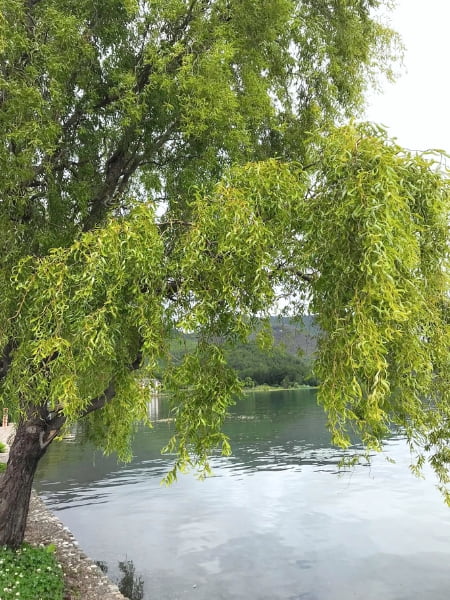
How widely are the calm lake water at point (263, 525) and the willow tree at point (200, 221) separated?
5093mm

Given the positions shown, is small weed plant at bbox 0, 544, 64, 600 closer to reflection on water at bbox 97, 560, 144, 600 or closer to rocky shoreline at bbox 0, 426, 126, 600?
rocky shoreline at bbox 0, 426, 126, 600

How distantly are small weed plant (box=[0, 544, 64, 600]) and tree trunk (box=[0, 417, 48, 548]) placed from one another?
0.31 metres

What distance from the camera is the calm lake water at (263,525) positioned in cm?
1155

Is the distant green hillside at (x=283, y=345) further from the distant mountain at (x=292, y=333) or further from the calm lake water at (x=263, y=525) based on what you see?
the calm lake water at (x=263, y=525)

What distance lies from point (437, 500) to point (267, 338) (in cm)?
1664

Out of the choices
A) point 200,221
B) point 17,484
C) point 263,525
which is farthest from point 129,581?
point 200,221

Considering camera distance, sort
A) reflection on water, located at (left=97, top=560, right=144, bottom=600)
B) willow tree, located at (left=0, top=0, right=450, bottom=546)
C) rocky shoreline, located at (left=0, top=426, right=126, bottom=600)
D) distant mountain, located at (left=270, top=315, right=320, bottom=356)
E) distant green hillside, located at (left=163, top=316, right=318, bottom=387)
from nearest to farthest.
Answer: willow tree, located at (left=0, top=0, right=450, bottom=546), distant green hillside, located at (left=163, top=316, right=318, bottom=387), distant mountain, located at (left=270, top=315, right=320, bottom=356), rocky shoreline, located at (left=0, top=426, right=126, bottom=600), reflection on water, located at (left=97, top=560, right=144, bottom=600)

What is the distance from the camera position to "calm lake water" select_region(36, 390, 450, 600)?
11.6 meters

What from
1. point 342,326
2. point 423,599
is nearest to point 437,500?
point 423,599

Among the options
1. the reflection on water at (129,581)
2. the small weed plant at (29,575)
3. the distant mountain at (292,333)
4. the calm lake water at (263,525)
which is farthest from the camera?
the calm lake water at (263,525)

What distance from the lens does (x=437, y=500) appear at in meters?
19.2

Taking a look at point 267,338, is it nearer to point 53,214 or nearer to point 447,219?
point 447,219

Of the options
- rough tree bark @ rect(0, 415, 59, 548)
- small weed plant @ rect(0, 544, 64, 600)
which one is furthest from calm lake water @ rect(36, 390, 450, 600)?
rough tree bark @ rect(0, 415, 59, 548)

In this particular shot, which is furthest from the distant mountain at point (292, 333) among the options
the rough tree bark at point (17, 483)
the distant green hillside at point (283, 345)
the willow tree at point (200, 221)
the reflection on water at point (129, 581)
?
the reflection on water at point (129, 581)
